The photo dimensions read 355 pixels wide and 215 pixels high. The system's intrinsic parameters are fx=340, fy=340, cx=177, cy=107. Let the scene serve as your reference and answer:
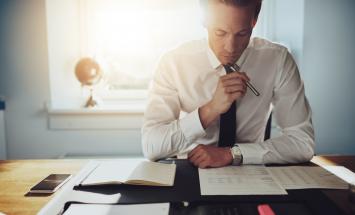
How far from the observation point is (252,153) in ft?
3.72

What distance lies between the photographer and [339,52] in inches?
93.0

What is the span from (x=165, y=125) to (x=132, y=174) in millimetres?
357

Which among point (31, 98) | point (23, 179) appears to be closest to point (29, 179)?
point (23, 179)

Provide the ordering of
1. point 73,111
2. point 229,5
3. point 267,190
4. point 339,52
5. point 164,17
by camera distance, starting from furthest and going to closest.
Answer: point 164,17
point 73,111
point 339,52
point 229,5
point 267,190

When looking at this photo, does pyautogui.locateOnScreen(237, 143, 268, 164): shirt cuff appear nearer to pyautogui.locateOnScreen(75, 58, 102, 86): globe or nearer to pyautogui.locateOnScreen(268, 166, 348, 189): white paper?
pyautogui.locateOnScreen(268, 166, 348, 189): white paper

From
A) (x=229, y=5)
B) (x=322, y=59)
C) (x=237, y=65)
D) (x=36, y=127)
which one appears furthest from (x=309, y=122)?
(x=36, y=127)

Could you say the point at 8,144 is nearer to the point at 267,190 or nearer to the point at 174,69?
the point at 174,69

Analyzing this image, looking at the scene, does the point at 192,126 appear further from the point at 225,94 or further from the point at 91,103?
the point at 91,103

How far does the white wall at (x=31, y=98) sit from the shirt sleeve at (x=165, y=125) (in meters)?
1.34

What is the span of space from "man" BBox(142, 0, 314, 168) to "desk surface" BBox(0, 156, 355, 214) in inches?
6.5

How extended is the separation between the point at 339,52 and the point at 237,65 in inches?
51.4

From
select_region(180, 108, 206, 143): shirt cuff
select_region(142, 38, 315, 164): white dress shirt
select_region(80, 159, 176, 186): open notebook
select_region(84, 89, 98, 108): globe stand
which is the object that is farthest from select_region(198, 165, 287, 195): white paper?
select_region(84, 89, 98, 108): globe stand

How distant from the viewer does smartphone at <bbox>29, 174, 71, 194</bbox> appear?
3.05ft

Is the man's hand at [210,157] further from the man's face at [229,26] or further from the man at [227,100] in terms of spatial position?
the man's face at [229,26]
